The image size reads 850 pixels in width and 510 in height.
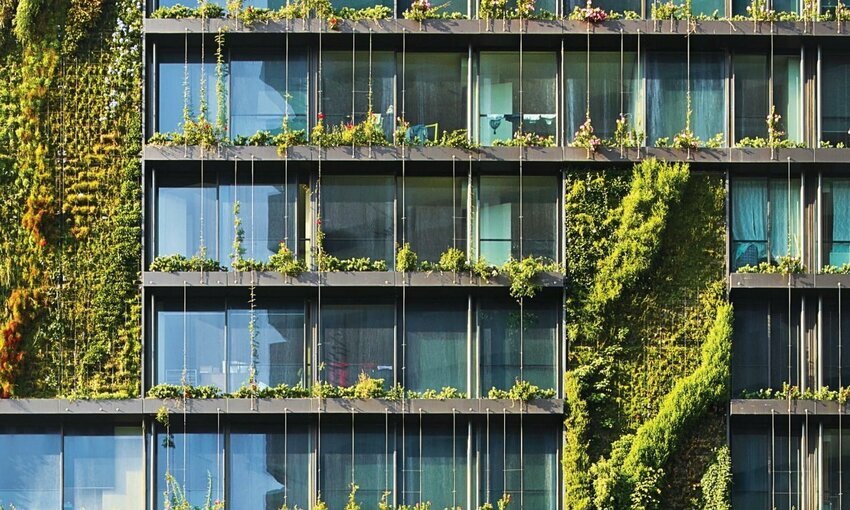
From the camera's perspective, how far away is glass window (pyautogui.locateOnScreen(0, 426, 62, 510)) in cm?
3206

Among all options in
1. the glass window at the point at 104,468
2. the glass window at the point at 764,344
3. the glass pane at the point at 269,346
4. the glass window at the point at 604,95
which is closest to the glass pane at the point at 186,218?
the glass pane at the point at 269,346

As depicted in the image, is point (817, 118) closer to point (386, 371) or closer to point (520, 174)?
point (520, 174)

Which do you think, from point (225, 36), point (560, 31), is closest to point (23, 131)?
point (225, 36)

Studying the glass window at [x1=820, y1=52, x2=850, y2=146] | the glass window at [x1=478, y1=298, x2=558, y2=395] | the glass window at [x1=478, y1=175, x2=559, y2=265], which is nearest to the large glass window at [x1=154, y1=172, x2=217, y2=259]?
the glass window at [x1=478, y1=175, x2=559, y2=265]

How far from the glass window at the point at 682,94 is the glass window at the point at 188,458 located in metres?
11.4

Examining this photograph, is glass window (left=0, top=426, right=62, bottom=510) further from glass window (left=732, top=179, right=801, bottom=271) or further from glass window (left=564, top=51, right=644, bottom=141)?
glass window (left=732, top=179, right=801, bottom=271)

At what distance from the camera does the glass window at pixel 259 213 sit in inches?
1268

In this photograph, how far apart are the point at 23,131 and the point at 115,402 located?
6.18m

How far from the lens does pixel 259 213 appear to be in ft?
106

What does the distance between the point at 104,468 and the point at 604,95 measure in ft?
43.6

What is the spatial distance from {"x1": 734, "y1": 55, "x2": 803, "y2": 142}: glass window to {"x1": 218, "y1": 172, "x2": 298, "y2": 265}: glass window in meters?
9.72

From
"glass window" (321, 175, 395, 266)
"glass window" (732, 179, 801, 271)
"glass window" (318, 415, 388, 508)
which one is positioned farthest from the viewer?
"glass window" (732, 179, 801, 271)

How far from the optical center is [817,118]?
1278 inches

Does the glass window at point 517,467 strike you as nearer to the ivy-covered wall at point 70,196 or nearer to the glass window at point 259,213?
the glass window at point 259,213
